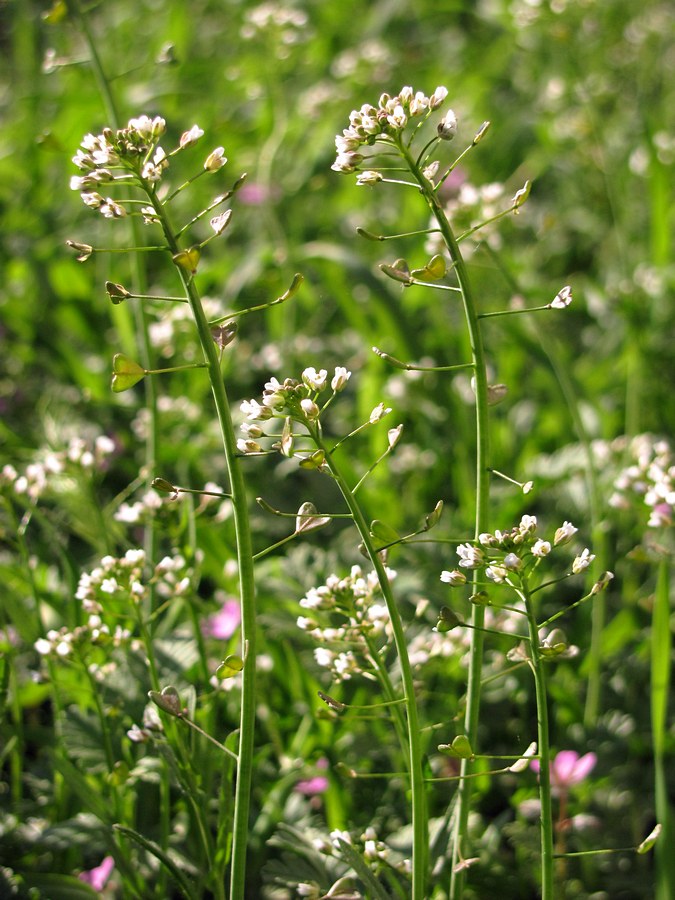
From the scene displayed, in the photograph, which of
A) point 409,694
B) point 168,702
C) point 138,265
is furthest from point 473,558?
point 138,265

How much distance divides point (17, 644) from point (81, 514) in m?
0.31

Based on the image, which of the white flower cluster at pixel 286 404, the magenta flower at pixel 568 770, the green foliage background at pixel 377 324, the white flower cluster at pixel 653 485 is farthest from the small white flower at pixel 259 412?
the magenta flower at pixel 568 770

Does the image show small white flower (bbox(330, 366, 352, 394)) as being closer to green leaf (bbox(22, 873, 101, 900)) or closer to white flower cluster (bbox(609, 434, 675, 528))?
white flower cluster (bbox(609, 434, 675, 528))

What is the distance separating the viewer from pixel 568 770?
167cm

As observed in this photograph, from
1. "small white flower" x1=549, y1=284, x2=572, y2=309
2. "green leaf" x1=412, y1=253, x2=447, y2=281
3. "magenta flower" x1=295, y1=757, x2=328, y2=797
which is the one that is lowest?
"magenta flower" x1=295, y1=757, x2=328, y2=797

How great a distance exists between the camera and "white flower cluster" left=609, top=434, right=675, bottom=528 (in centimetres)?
143

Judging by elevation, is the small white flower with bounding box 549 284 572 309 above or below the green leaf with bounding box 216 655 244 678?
above

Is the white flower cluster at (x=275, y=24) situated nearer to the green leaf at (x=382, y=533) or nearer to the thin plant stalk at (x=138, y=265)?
the thin plant stalk at (x=138, y=265)

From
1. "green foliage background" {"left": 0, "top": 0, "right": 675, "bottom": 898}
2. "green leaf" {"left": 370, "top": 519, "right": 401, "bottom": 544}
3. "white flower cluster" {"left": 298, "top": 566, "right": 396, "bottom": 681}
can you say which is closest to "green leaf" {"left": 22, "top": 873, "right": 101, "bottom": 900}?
"green foliage background" {"left": 0, "top": 0, "right": 675, "bottom": 898}

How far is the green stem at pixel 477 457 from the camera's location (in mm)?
1130

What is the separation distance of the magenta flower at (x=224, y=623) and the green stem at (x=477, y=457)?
0.67 m

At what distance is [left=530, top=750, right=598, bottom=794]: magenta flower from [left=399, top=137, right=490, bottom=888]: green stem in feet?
1.24

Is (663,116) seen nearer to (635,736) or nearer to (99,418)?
(99,418)

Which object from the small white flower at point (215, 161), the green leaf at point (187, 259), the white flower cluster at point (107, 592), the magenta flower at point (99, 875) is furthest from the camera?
the magenta flower at point (99, 875)
